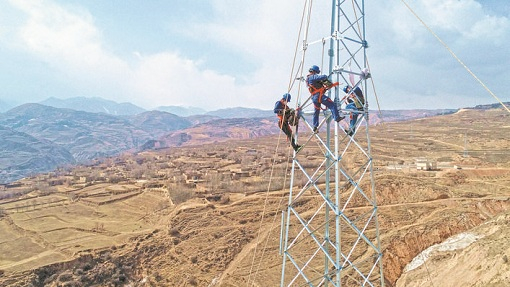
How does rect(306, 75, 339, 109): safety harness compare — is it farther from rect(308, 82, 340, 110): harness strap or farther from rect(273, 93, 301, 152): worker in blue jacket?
rect(273, 93, 301, 152): worker in blue jacket

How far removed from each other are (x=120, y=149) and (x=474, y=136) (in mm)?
150937

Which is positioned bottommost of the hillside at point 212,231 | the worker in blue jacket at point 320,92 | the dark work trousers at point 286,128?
the hillside at point 212,231

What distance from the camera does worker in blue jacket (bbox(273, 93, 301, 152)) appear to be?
6570 millimetres

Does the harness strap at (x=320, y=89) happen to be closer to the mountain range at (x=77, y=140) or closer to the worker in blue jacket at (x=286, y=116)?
the worker in blue jacket at (x=286, y=116)

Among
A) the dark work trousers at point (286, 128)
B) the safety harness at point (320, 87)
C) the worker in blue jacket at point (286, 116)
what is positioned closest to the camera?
the safety harness at point (320, 87)

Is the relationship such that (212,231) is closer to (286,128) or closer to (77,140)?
(286,128)

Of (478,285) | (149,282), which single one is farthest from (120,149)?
(478,285)

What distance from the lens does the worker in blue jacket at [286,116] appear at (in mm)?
6570

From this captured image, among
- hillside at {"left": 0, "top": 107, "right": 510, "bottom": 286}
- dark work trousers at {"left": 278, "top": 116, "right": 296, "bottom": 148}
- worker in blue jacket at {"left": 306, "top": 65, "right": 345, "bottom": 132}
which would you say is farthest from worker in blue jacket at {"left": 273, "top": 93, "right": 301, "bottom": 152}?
hillside at {"left": 0, "top": 107, "right": 510, "bottom": 286}

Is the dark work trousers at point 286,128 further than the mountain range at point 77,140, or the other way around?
the mountain range at point 77,140

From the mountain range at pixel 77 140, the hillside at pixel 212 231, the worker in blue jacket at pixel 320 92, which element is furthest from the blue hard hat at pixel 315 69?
the mountain range at pixel 77 140

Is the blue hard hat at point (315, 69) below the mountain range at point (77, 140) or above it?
above

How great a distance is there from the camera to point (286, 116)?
6.80 m

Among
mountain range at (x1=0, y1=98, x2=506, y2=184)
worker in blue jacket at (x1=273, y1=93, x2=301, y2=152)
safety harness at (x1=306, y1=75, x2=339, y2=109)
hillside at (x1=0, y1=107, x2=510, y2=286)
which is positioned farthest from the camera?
mountain range at (x1=0, y1=98, x2=506, y2=184)
